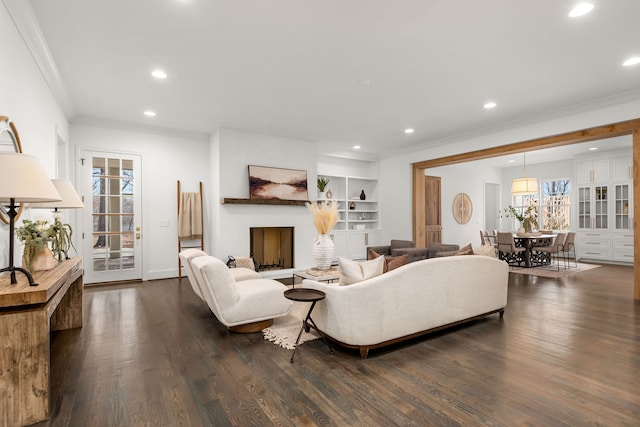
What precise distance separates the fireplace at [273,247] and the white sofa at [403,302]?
370 cm

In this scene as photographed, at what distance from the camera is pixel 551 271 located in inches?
267

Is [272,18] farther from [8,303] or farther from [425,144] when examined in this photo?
[425,144]

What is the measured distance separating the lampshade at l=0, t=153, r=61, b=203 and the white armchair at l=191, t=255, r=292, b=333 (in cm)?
135

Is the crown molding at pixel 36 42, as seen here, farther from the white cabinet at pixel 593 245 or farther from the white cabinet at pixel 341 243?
the white cabinet at pixel 593 245

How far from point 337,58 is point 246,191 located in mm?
3341

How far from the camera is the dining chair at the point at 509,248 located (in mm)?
7137

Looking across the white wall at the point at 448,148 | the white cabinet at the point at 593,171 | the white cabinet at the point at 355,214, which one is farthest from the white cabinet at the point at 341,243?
the white cabinet at the point at 593,171

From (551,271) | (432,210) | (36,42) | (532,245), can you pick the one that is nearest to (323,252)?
(36,42)

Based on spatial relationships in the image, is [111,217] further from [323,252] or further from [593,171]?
[593,171]

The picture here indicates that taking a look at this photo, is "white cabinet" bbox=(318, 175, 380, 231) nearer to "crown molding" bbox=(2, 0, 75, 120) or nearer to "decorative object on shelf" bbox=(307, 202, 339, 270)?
"decorative object on shelf" bbox=(307, 202, 339, 270)

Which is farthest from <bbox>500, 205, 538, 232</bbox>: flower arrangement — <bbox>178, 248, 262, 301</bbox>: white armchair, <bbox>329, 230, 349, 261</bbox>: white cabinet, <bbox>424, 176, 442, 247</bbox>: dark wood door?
<bbox>178, 248, 262, 301</bbox>: white armchair

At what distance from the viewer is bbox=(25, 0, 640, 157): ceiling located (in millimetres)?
2672

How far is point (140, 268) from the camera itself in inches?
232

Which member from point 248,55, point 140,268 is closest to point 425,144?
point 248,55
